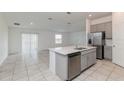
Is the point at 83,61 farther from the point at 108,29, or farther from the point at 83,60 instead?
the point at 108,29

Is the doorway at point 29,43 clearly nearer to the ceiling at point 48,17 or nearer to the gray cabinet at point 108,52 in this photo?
the ceiling at point 48,17

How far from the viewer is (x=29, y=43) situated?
9.46 metres

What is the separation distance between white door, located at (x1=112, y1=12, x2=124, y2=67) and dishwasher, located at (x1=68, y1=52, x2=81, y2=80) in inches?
90.1

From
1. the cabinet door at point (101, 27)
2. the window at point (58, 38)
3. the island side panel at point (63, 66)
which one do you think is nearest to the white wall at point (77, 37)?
the window at point (58, 38)

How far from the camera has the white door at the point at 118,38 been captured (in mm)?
3900

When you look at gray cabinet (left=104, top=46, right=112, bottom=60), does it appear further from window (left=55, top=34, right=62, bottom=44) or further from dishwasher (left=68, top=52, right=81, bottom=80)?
window (left=55, top=34, right=62, bottom=44)

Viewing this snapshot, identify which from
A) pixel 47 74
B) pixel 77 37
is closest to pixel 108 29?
pixel 47 74

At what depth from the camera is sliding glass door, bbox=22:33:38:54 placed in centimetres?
911

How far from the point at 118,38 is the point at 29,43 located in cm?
816

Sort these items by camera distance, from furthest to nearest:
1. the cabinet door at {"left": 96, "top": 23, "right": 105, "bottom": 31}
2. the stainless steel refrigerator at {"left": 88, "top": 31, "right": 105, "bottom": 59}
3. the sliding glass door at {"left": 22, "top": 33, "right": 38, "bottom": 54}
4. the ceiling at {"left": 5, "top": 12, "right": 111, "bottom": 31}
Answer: the sliding glass door at {"left": 22, "top": 33, "right": 38, "bottom": 54} → the cabinet door at {"left": 96, "top": 23, "right": 105, "bottom": 31} → the stainless steel refrigerator at {"left": 88, "top": 31, "right": 105, "bottom": 59} → the ceiling at {"left": 5, "top": 12, "right": 111, "bottom": 31}

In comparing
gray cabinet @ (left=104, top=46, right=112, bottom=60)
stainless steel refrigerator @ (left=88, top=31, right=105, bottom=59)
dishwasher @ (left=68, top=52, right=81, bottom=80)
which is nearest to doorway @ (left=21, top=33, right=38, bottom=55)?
stainless steel refrigerator @ (left=88, top=31, right=105, bottom=59)

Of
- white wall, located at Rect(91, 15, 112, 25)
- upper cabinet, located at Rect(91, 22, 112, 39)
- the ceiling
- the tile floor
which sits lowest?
the tile floor
